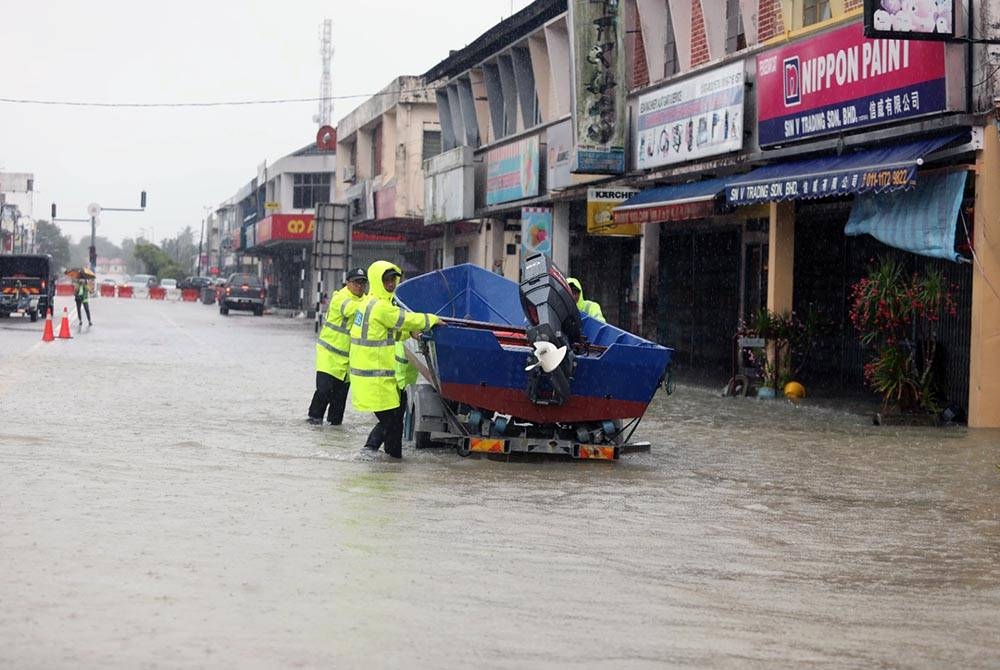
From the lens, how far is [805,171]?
1975 centimetres

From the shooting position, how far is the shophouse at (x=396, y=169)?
4800 centimetres

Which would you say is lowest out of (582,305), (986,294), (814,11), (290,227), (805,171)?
(582,305)

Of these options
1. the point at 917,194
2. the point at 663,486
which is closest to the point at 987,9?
the point at 917,194

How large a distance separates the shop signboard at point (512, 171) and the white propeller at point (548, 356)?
19.9m

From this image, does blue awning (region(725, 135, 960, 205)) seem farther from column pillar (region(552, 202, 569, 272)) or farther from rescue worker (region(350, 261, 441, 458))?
column pillar (region(552, 202, 569, 272))

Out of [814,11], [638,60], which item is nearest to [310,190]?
[638,60]

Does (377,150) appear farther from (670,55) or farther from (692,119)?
(692,119)

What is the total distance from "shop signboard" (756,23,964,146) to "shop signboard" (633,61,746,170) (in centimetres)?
76

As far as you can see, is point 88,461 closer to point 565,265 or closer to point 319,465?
point 319,465

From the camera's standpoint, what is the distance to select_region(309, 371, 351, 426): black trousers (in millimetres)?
16531

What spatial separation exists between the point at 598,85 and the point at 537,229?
6363 mm

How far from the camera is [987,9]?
16688 millimetres

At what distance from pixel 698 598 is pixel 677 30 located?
19184 millimetres

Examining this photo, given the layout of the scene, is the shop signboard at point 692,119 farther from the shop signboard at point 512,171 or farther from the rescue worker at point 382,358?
the rescue worker at point 382,358
